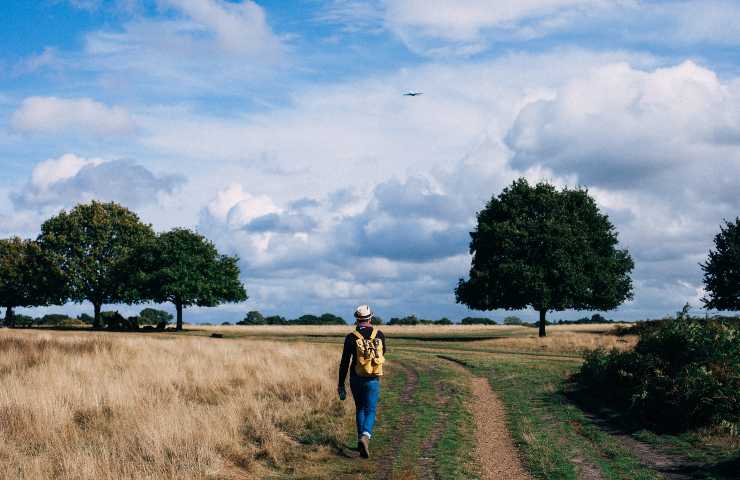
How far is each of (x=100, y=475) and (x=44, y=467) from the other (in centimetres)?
158

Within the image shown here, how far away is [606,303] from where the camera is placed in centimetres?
5400

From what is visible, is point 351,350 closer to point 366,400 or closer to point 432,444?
point 366,400

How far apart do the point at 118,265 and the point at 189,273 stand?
8.30m

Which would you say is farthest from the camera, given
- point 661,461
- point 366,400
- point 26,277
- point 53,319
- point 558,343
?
point 53,319

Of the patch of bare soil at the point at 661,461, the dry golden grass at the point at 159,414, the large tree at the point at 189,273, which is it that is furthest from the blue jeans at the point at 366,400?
the large tree at the point at 189,273

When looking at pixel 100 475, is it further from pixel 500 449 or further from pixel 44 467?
pixel 500 449

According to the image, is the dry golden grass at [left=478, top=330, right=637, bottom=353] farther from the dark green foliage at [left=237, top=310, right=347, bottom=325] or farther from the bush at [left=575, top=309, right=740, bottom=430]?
the dark green foliage at [left=237, top=310, right=347, bottom=325]

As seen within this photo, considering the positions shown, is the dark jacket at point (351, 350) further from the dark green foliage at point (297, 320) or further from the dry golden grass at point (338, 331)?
the dark green foliage at point (297, 320)

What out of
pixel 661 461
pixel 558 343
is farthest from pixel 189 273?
pixel 661 461

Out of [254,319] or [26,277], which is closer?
[26,277]

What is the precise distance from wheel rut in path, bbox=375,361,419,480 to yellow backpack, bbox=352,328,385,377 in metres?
1.58

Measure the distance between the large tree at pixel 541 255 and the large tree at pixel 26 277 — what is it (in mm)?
43642

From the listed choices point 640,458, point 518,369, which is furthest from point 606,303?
point 640,458

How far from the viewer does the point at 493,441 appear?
1394 cm
